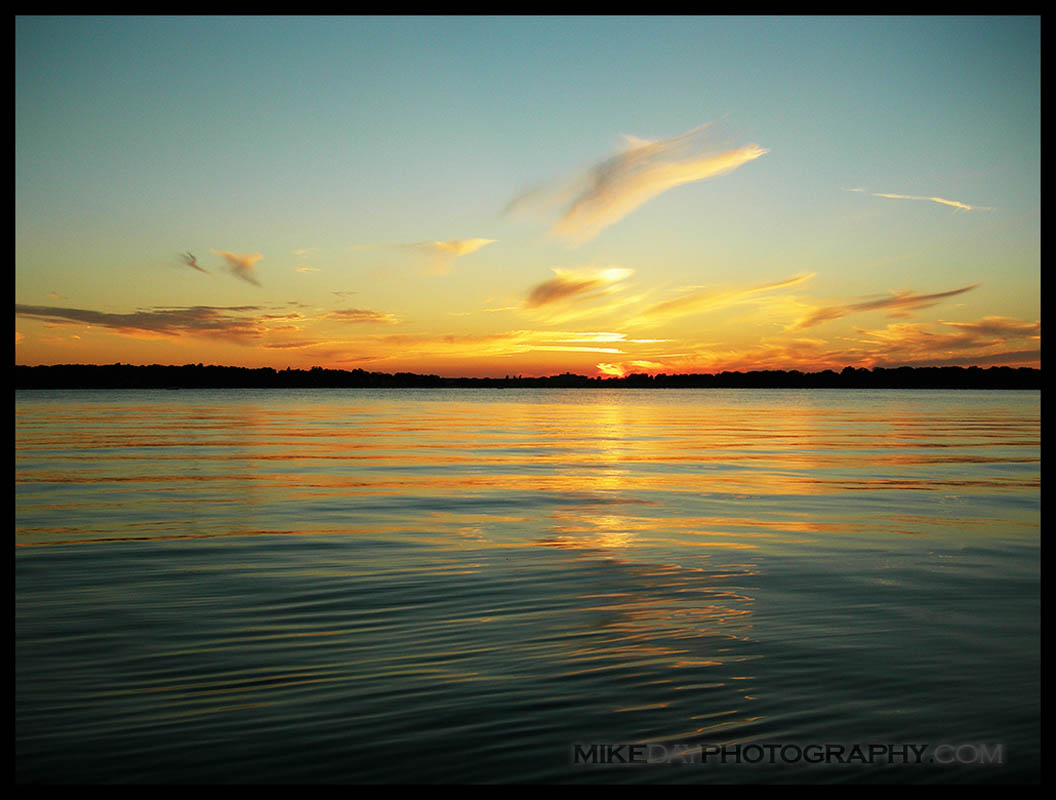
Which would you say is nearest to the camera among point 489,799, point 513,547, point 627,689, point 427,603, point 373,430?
point 489,799

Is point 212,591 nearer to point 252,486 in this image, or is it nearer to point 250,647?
point 250,647

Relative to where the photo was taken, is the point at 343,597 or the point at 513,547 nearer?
the point at 343,597

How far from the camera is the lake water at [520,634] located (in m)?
6.25

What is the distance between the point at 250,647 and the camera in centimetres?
852

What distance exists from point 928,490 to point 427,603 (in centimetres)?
1741

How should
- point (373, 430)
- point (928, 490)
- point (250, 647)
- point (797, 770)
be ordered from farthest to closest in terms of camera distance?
point (373, 430) → point (928, 490) → point (250, 647) → point (797, 770)

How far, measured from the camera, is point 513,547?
14414 millimetres

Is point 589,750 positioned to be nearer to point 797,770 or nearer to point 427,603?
point 797,770

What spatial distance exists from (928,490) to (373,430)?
37379 mm

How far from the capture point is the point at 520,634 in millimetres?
9055

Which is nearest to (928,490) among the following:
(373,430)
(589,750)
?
(589,750)

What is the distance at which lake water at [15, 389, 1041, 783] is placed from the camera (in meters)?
6.25

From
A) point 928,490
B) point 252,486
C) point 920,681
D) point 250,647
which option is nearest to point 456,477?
point 252,486

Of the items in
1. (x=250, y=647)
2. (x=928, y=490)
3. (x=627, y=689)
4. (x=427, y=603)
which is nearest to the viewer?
(x=627, y=689)
